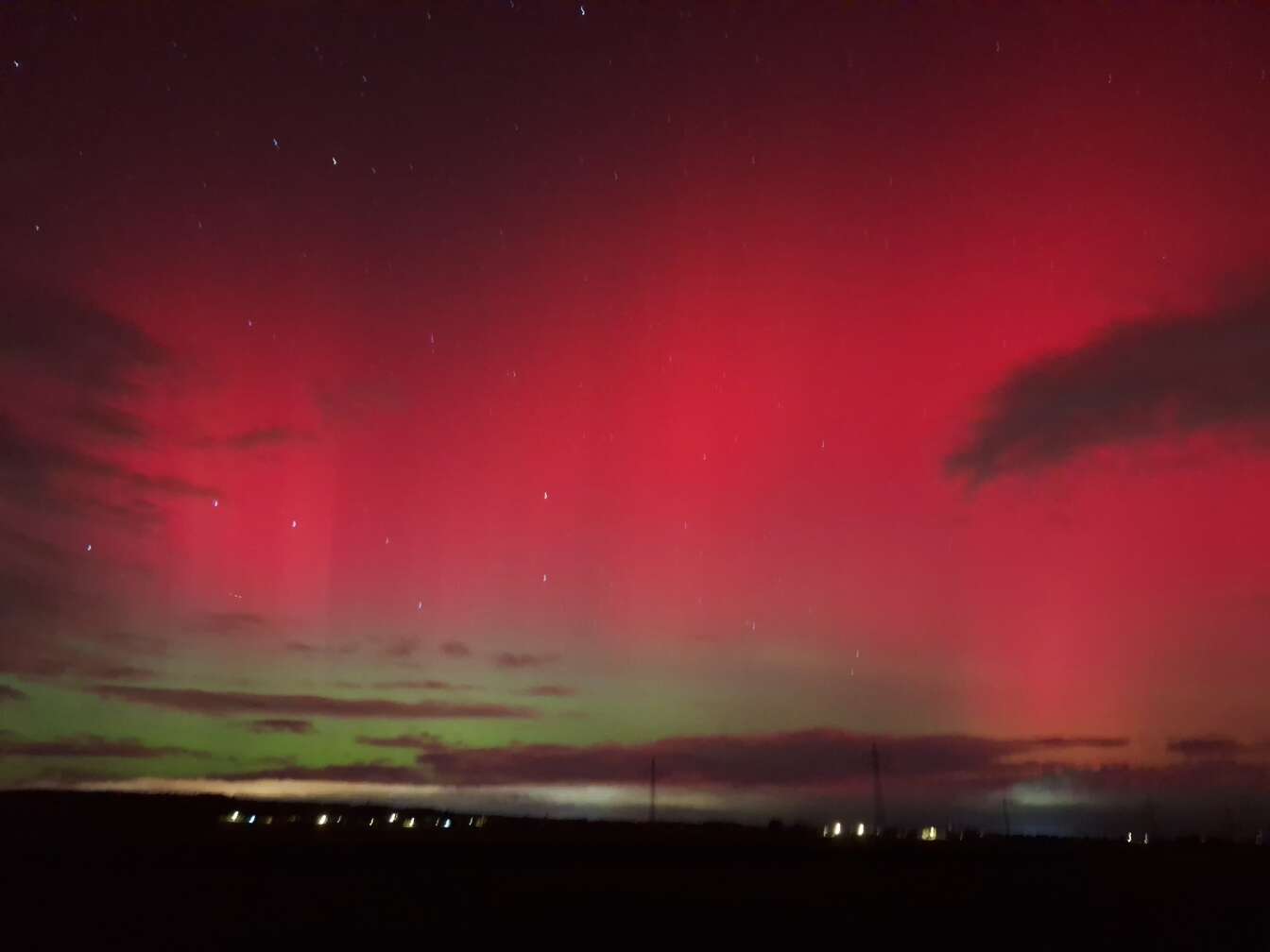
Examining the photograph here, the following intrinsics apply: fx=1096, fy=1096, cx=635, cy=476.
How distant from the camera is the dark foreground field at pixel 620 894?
28.2 meters

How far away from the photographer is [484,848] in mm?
62562

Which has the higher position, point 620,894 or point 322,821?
point 322,821

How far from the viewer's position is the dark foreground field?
28203 millimetres

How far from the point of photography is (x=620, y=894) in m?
36.3

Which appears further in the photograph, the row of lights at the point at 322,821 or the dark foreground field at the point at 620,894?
the row of lights at the point at 322,821

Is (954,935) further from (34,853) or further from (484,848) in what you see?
(34,853)

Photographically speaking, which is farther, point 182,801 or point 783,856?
point 182,801

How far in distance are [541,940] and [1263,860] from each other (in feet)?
186

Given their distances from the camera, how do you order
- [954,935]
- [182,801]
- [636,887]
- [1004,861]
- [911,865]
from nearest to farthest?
[954,935]
[636,887]
[911,865]
[1004,861]
[182,801]

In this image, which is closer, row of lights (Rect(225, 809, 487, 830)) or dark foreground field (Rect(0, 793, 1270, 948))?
dark foreground field (Rect(0, 793, 1270, 948))

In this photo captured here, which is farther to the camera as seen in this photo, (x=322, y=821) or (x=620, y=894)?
(x=322, y=821)

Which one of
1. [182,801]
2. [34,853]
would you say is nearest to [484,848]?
[34,853]

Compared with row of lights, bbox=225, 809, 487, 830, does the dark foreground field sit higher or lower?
lower

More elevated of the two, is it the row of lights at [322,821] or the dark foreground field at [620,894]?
the row of lights at [322,821]
